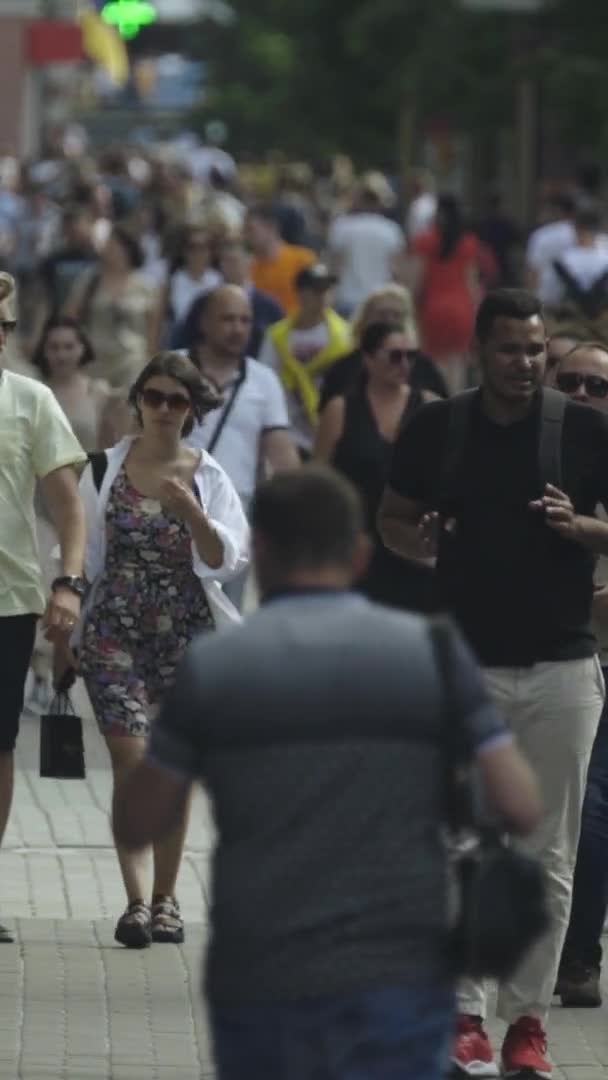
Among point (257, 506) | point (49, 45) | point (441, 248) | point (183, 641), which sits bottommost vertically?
point (49, 45)

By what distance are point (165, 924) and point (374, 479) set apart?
3262mm

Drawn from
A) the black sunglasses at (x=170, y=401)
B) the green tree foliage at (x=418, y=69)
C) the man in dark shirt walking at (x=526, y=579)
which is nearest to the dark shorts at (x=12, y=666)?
the black sunglasses at (x=170, y=401)

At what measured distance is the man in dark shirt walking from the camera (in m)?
7.37

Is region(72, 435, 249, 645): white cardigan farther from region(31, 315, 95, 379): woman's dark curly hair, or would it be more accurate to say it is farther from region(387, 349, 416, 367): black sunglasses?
region(31, 315, 95, 379): woman's dark curly hair

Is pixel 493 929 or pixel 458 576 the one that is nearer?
pixel 493 929

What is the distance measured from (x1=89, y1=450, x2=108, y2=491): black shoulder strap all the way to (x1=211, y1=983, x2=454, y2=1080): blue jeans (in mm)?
4483

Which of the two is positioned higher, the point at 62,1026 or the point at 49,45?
the point at 62,1026

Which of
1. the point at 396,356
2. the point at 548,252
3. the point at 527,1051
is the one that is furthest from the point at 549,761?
the point at 548,252

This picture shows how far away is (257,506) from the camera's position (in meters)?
4.94

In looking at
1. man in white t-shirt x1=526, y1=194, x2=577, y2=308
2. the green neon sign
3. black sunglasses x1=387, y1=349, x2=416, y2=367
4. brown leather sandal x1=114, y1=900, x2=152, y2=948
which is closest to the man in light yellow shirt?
brown leather sandal x1=114, y1=900, x2=152, y2=948

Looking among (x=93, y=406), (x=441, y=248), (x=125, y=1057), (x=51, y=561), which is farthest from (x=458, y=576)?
(x=441, y=248)

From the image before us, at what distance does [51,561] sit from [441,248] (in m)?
13.1

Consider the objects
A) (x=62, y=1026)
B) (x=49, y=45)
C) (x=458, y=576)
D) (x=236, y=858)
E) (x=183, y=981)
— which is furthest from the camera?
(x=49, y=45)

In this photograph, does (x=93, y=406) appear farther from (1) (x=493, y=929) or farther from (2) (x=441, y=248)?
(2) (x=441, y=248)
